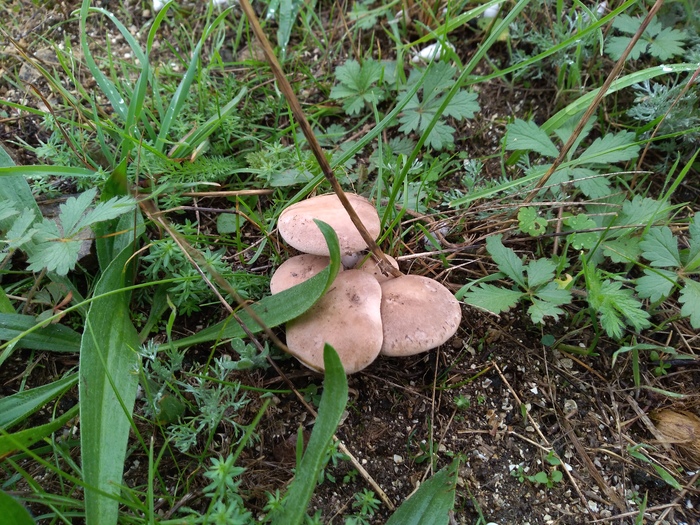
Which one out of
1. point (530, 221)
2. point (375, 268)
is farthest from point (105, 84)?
point (530, 221)

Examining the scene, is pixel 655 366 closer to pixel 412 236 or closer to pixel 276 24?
pixel 412 236

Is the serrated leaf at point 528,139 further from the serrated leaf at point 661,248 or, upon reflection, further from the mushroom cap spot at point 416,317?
the mushroom cap spot at point 416,317

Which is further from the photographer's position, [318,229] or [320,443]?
[318,229]

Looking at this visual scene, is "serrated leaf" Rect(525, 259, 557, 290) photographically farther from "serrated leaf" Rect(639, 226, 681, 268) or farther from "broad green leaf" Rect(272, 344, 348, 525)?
"broad green leaf" Rect(272, 344, 348, 525)

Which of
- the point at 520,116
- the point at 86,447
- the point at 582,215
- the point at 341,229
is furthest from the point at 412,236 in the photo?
the point at 86,447

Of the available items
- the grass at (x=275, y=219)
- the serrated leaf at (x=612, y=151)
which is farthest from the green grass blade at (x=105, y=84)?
the serrated leaf at (x=612, y=151)

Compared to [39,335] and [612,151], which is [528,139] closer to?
[612,151]
